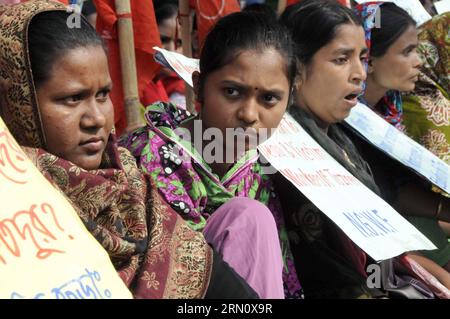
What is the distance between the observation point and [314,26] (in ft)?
10.8

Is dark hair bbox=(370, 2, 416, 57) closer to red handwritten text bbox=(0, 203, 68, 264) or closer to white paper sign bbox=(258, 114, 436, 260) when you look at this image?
white paper sign bbox=(258, 114, 436, 260)

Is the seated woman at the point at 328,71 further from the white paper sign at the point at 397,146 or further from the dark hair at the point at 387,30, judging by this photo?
the dark hair at the point at 387,30

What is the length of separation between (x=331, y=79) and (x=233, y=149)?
856 mm

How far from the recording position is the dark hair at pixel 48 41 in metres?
1.97

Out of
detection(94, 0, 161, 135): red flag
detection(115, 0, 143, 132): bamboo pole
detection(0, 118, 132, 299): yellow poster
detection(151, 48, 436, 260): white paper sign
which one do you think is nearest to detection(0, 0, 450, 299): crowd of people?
detection(151, 48, 436, 260): white paper sign

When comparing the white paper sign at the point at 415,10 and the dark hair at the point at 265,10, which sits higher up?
the dark hair at the point at 265,10

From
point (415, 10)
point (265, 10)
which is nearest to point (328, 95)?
point (265, 10)

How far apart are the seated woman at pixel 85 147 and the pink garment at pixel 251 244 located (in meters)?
0.08

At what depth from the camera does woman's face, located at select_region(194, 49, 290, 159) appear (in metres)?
2.56

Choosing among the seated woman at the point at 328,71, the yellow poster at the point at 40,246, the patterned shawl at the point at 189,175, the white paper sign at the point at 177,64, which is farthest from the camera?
the seated woman at the point at 328,71

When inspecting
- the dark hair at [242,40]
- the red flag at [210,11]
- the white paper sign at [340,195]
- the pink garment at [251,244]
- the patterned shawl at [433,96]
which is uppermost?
the dark hair at [242,40]

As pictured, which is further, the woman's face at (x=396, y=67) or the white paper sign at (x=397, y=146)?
the woman's face at (x=396, y=67)

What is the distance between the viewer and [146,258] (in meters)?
1.94

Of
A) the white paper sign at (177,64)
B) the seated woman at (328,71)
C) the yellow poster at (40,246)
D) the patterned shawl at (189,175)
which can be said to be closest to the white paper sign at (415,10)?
the seated woman at (328,71)
